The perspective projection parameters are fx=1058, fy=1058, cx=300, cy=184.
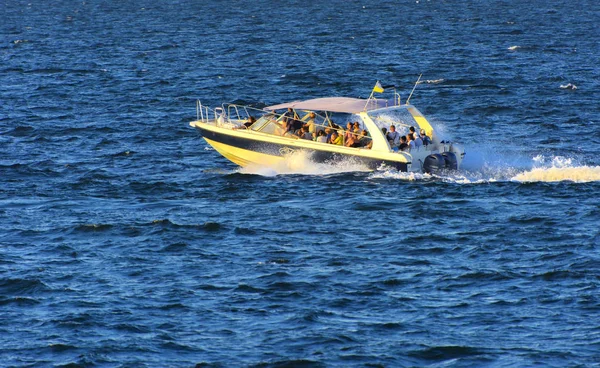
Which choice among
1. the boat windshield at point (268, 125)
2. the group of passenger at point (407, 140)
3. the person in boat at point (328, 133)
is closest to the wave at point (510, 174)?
the group of passenger at point (407, 140)

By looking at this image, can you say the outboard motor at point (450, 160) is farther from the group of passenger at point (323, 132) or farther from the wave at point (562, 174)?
the group of passenger at point (323, 132)

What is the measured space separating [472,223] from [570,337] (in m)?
8.25

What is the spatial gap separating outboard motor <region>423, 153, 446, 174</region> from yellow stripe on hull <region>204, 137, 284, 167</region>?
4.94 metres

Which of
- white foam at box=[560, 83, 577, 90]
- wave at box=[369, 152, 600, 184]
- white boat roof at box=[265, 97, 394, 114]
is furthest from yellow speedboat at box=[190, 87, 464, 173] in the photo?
white foam at box=[560, 83, 577, 90]

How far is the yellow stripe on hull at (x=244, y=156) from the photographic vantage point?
35741 mm

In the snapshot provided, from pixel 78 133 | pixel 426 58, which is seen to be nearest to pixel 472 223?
pixel 78 133

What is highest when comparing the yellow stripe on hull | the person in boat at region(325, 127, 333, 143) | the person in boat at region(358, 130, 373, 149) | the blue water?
the person in boat at region(325, 127, 333, 143)

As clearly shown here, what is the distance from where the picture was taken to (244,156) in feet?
119

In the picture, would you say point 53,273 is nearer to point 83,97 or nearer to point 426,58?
point 83,97

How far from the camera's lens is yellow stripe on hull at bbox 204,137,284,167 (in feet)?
117

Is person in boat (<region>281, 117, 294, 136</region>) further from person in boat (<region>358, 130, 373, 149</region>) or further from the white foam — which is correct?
the white foam

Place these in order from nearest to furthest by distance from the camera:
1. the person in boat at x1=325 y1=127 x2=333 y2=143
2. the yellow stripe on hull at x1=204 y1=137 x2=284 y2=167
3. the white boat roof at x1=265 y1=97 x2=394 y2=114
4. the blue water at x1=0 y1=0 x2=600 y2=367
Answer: the blue water at x1=0 y1=0 x2=600 y2=367 < the white boat roof at x1=265 y1=97 x2=394 y2=114 < the person in boat at x1=325 y1=127 x2=333 y2=143 < the yellow stripe on hull at x1=204 y1=137 x2=284 y2=167

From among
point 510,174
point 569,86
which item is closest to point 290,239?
point 510,174

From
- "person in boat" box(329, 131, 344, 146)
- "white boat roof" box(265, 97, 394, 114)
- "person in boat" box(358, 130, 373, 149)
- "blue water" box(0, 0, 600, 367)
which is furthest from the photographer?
"person in boat" box(329, 131, 344, 146)
